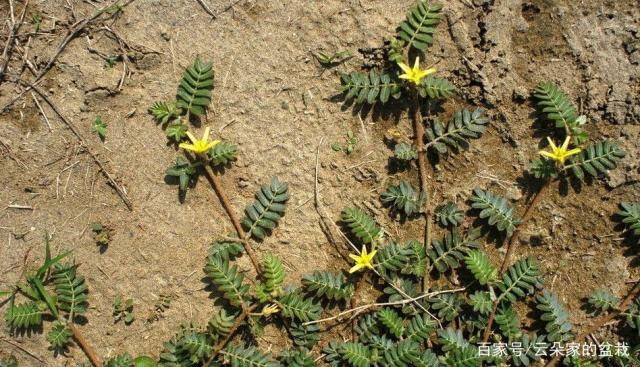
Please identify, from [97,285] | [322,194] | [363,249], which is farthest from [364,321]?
[97,285]

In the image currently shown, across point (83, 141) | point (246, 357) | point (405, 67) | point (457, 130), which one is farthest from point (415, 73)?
point (83, 141)

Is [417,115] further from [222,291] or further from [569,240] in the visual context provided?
[222,291]

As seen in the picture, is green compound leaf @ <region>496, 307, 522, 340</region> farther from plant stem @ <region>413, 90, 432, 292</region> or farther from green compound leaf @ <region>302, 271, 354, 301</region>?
green compound leaf @ <region>302, 271, 354, 301</region>

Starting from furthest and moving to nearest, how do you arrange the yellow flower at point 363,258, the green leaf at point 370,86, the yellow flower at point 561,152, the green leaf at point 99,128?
the green leaf at point 99,128 < the green leaf at point 370,86 < the yellow flower at point 363,258 < the yellow flower at point 561,152

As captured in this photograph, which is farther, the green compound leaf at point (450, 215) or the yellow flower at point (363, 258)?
the green compound leaf at point (450, 215)

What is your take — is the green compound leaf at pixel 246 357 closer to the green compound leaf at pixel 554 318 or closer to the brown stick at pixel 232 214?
the brown stick at pixel 232 214

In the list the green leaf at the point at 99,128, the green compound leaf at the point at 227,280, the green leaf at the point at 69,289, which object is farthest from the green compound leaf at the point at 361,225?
the green leaf at the point at 69,289
